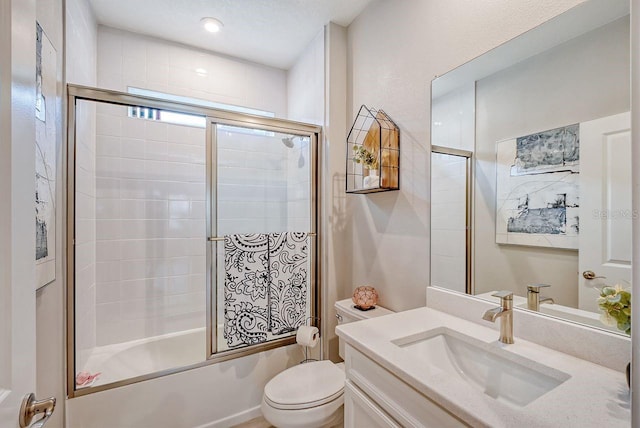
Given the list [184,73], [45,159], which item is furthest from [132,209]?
[184,73]

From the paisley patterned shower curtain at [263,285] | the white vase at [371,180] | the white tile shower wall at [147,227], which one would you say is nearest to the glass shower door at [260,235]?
the paisley patterned shower curtain at [263,285]

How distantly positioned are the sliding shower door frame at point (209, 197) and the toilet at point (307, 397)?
42cm

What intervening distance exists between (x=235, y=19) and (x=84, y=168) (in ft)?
4.61

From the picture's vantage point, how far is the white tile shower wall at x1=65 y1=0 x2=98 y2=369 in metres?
1.59

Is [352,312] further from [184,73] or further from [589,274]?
[184,73]

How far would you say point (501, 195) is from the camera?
1181 mm

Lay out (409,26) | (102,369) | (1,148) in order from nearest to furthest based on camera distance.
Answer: (1,148), (409,26), (102,369)

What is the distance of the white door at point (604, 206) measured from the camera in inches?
33.4

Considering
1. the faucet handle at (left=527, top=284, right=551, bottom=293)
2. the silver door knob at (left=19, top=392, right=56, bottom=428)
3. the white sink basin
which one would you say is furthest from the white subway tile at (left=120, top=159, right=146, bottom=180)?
the faucet handle at (left=527, top=284, right=551, bottom=293)

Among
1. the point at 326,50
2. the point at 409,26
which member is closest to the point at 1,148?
the point at 409,26

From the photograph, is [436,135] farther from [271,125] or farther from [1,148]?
[1,148]

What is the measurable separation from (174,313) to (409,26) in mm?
2588

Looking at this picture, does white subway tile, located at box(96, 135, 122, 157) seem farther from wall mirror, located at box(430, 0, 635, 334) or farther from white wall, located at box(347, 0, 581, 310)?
wall mirror, located at box(430, 0, 635, 334)

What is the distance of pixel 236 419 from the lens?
6.02 feet
